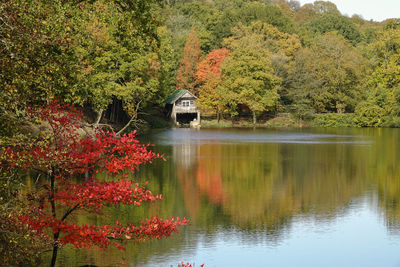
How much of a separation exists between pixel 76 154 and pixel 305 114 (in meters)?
70.5

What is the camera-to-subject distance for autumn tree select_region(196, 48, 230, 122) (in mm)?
77000

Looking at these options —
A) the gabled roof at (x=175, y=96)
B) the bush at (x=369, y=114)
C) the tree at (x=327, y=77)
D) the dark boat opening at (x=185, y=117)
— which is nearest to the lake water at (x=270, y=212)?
the bush at (x=369, y=114)

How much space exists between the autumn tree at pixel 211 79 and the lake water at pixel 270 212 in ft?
131

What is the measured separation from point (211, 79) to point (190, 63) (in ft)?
18.2

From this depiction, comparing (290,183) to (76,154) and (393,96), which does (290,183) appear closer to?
(76,154)

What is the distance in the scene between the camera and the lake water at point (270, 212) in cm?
1449

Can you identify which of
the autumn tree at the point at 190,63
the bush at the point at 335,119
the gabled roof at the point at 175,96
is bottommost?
the bush at the point at 335,119

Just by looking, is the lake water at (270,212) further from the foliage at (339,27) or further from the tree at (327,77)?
the foliage at (339,27)

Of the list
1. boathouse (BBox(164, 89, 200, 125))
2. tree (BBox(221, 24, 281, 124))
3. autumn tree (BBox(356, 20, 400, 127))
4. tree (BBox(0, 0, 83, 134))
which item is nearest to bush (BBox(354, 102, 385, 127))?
autumn tree (BBox(356, 20, 400, 127))

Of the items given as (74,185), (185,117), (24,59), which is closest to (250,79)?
(185,117)

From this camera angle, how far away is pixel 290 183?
26625 mm

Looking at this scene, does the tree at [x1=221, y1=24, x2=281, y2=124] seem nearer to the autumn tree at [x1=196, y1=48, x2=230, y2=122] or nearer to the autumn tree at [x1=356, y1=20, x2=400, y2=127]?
the autumn tree at [x1=196, y1=48, x2=230, y2=122]

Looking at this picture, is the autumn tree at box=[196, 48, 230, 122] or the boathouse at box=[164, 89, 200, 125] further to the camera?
the boathouse at box=[164, 89, 200, 125]

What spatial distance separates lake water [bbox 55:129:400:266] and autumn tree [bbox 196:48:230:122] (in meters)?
39.8
